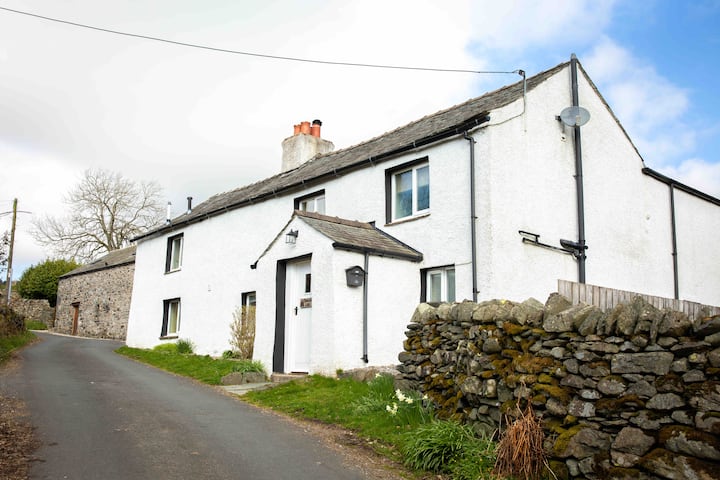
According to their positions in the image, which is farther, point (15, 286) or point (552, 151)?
point (15, 286)

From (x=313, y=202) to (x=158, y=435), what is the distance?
10.0 meters

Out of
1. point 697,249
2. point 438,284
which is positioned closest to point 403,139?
point 438,284

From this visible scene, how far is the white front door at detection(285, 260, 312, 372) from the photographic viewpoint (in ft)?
43.5

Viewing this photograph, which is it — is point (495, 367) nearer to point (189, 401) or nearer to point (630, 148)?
point (189, 401)

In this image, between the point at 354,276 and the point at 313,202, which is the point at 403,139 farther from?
the point at 354,276

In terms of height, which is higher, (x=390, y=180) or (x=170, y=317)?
(x=390, y=180)

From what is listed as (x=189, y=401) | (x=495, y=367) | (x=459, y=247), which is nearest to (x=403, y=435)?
(x=495, y=367)

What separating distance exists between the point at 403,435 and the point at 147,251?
63.8 feet

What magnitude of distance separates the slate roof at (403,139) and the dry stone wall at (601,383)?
6.45m

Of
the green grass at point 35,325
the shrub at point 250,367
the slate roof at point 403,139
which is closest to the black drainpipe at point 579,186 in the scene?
the slate roof at point 403,139

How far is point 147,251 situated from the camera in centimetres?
2481

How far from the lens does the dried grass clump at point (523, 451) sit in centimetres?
623

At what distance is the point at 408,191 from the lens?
47.6 feet

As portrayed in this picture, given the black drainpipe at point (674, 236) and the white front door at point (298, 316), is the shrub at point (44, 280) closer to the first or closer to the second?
the white front door at point (298, 316)
